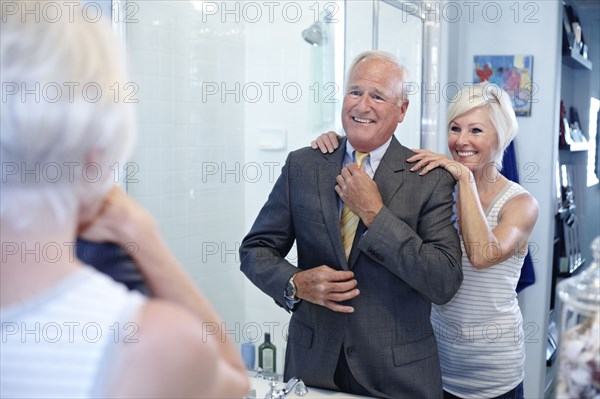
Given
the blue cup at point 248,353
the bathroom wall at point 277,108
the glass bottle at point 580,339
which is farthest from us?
the bathroom wall at point 277,108

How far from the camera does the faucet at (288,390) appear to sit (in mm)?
1385

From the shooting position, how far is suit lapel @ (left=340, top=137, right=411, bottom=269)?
1631 mm

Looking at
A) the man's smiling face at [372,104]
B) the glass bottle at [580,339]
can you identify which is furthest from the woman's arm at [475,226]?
the glass bottle at [580,339]

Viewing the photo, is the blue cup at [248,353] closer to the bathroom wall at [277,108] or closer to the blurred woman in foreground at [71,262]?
the bathroom wall at [277,108]

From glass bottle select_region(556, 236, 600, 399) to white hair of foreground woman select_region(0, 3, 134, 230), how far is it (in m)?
0.48

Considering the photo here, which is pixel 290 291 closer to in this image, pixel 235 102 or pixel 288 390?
pixel 288 390

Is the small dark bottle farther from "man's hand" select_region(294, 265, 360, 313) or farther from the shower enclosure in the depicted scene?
"man's hand" select_region(294, 265, 360, 313)

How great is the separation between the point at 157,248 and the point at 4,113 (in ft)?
0.57

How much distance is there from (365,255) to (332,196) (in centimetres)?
17

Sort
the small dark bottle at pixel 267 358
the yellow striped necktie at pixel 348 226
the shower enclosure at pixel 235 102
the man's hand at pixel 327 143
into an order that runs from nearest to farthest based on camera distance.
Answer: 1. the yellow striped necktie at pixel 348 226
2. the man's hand at pixel 327 143
3. the shower enclosure at pixel 235 102
4. the small dark bottle at pixel 267 358

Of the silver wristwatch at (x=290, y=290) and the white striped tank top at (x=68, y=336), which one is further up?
the white striped tank top at (x=68, y=336)

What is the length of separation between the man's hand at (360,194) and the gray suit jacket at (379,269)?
0.12 ft

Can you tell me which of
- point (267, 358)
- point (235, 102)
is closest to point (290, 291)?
point (267, 358)

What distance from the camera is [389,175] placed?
→ 167cm
